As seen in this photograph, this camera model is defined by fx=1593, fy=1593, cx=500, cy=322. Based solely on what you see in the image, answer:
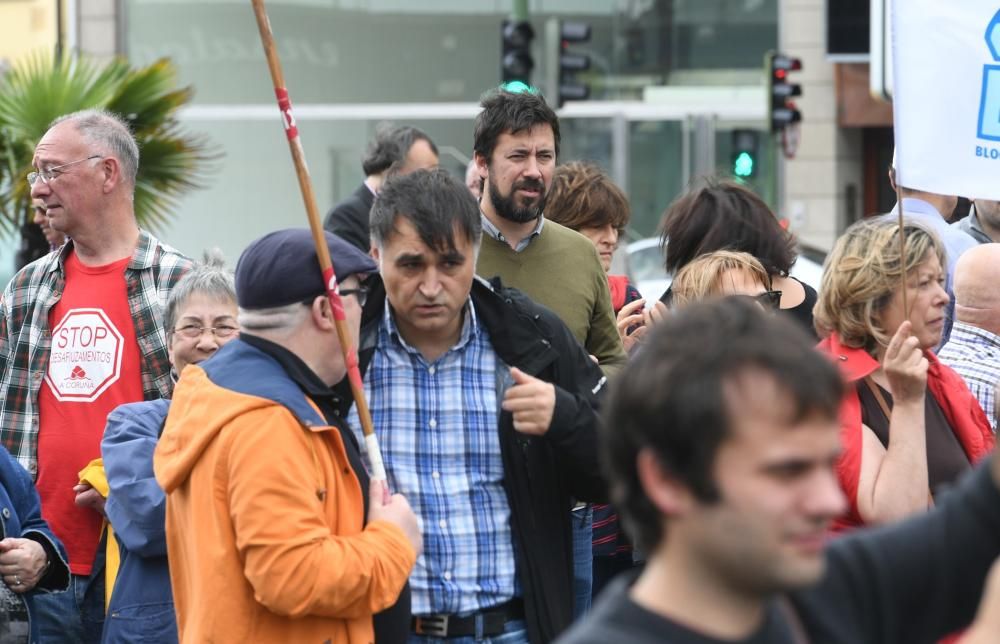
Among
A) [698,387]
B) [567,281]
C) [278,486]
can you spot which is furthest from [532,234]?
[698,387]

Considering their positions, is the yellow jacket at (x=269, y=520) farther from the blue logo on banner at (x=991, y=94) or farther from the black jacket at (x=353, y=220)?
the black jacket at (x=353, y=220)

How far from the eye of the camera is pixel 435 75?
20.3 m

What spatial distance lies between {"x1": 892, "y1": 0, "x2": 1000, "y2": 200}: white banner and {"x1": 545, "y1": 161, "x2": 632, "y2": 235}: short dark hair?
159 cm

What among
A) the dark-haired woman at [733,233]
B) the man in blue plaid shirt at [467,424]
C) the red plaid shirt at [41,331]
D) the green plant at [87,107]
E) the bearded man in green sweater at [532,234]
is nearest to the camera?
the man in blue plaid shirt at [467,424]

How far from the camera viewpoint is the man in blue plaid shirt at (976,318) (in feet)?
15.9

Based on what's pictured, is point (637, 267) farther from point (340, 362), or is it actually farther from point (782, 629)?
point (782, 629)

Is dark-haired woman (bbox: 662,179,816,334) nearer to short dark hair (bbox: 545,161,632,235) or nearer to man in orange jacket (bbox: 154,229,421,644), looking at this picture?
short dark hair (bbox: 545,161,632,235)

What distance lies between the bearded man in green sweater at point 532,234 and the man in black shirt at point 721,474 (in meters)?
2.70

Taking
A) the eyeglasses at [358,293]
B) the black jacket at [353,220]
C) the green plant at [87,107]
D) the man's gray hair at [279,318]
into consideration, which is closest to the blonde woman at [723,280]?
the eyeglasses at [358,293]

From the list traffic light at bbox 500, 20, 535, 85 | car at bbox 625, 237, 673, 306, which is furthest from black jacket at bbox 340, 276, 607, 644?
traffic light at bbox 500, 20, 535, 85

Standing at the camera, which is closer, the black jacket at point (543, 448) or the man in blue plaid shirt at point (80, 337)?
the black jacket at point (543, 448)

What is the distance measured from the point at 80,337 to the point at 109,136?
2.32ft

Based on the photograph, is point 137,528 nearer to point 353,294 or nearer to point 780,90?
point 353,294

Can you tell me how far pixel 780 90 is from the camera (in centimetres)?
1712
